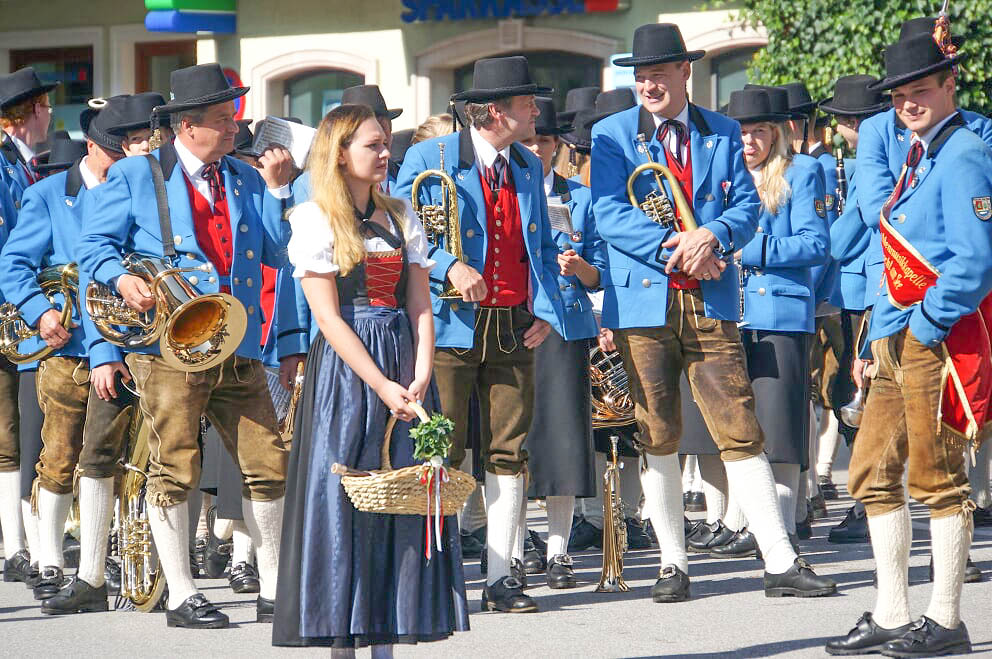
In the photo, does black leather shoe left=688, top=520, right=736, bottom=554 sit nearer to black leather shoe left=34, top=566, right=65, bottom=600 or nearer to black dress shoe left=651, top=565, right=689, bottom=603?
black dress shoe left=651, top=565, right=689, bottom=603

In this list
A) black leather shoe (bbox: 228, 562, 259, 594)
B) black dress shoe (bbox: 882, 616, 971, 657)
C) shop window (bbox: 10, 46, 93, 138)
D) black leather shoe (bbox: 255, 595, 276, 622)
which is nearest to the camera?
black dress shoe (bbox: 882, 616, 971, 657)

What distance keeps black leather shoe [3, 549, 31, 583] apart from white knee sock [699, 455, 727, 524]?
141 inches

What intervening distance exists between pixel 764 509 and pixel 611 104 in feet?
11.6

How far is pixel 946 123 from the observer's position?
6363 mm

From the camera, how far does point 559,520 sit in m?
8.21

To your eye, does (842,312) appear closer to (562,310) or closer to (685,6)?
(562,310)

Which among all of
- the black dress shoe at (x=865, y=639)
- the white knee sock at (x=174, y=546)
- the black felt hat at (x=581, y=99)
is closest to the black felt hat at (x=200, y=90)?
the white knee sock at (x=174, y=546)

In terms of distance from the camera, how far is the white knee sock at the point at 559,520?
812cm

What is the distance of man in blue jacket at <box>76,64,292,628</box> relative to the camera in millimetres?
6906

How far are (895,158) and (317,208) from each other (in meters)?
2.37

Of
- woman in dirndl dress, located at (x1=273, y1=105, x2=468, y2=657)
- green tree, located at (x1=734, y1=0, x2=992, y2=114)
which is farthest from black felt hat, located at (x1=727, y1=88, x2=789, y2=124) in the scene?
green tree, located at (x1=734, y1=0, x2=992, y2=114)

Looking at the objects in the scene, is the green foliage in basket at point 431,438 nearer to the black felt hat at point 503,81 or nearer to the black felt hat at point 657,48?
the black felt hat at point 503,81

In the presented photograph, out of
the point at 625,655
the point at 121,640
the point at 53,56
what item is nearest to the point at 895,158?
the point at 625,655

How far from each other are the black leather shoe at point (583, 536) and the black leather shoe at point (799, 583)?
6.05 ft
